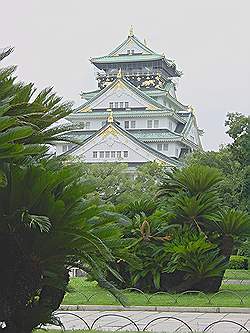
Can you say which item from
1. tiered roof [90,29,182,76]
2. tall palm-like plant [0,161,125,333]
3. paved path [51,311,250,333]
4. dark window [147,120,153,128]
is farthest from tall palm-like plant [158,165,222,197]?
tiered roof [90,29,182,76]

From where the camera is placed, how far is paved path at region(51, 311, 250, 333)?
1172 cm

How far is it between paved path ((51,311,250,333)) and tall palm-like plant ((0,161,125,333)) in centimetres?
416

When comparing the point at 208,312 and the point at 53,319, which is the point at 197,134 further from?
the point at 53,319

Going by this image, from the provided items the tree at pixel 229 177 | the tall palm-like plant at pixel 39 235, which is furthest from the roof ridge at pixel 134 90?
the tall palm-like plant at pixel 39 235

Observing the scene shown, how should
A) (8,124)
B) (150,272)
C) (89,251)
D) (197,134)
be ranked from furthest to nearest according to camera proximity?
(197,134) < (150,272) < (89,251) < (8,124)

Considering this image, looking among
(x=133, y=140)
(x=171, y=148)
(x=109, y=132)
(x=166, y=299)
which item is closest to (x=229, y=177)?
(x=166, y=299)

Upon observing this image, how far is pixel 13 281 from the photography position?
709 centimetres

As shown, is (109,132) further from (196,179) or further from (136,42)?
(196,179)

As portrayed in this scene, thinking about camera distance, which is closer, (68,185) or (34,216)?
(34,216)

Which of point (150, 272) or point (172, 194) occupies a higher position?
point (172, 194)

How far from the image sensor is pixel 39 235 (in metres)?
7.02

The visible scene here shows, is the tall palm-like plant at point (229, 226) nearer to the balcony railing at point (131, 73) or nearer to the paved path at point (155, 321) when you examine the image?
the paved path at point (155, 321)

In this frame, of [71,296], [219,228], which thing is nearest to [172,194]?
[219,228]

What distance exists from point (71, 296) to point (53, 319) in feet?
30.4
